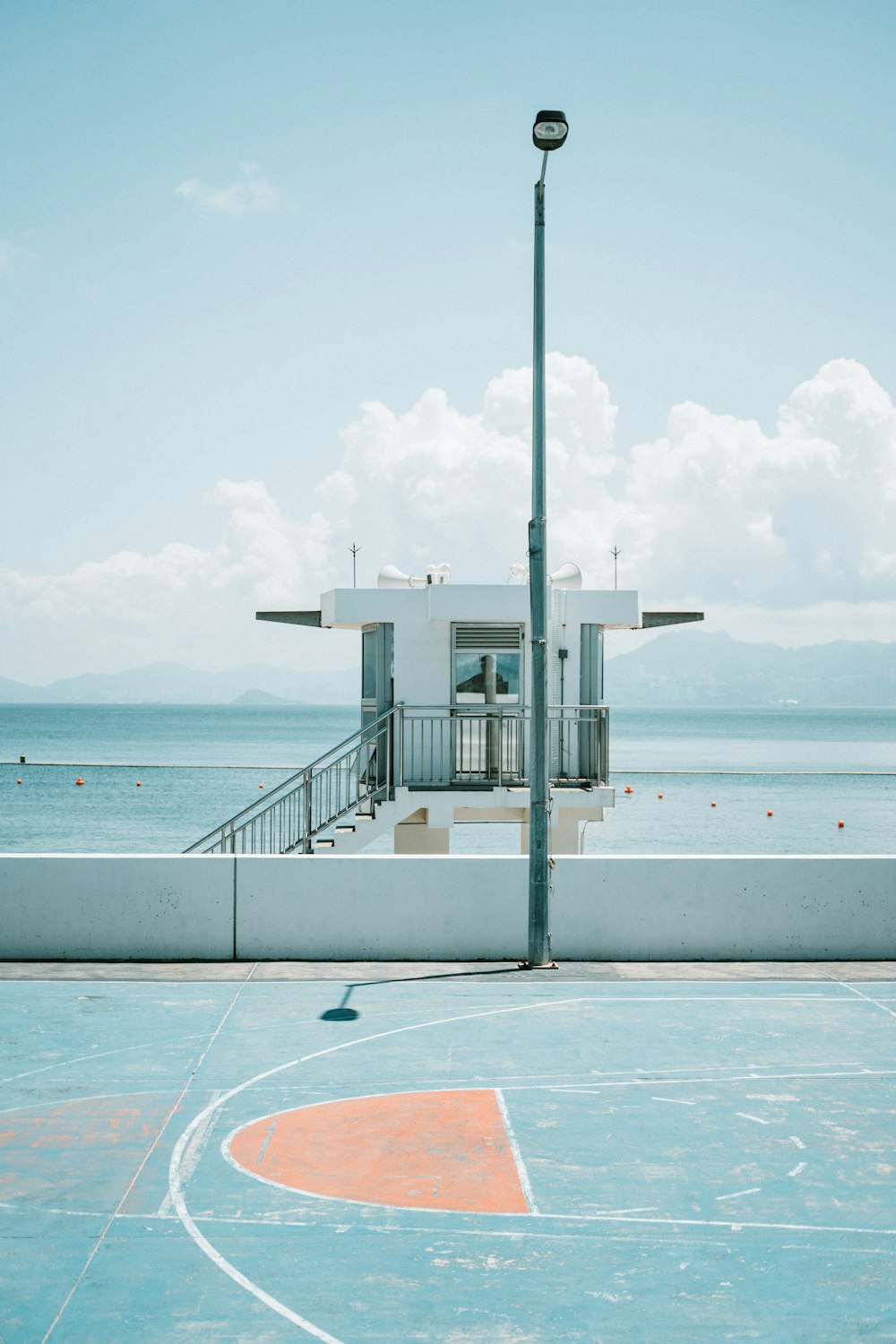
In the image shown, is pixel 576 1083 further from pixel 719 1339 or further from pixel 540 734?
pixel 540 734

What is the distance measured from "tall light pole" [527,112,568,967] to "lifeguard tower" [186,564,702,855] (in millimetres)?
6158

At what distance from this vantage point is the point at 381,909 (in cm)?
1373

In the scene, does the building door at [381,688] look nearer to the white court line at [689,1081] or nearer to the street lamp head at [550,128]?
the street lamp head at [550,128]

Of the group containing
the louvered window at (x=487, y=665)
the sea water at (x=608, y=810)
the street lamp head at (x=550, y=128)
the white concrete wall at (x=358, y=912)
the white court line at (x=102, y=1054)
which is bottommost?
the sea water at (x=608, y=810)

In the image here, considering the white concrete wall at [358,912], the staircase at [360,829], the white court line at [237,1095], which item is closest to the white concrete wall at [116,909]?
the white concrete wall at [358,912]

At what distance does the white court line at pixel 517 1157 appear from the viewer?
708 centimetres

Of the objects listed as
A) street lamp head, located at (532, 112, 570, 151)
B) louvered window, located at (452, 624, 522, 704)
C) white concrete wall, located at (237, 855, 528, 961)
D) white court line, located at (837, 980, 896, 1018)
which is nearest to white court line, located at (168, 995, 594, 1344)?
white concrete wall, located at (237, 855, 528, 961)

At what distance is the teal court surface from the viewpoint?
581cm

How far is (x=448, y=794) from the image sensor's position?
2016 centimetres

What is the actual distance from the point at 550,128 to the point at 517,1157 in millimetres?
9697

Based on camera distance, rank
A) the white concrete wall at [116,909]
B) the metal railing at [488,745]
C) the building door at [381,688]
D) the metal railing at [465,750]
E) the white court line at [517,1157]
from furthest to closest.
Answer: the building door at [381,688]
the metal railing at [488,745]
the metal railing at [465,750]
the white concrete wall at [116,909]
the white court line at [517,1157]

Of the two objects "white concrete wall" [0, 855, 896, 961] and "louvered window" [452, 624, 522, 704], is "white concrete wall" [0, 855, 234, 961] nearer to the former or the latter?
"white concrete wall" [0, 855, 896, 961]

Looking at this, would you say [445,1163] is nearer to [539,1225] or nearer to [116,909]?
[539,1225]

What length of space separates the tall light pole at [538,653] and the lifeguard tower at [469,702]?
20.2 ft
